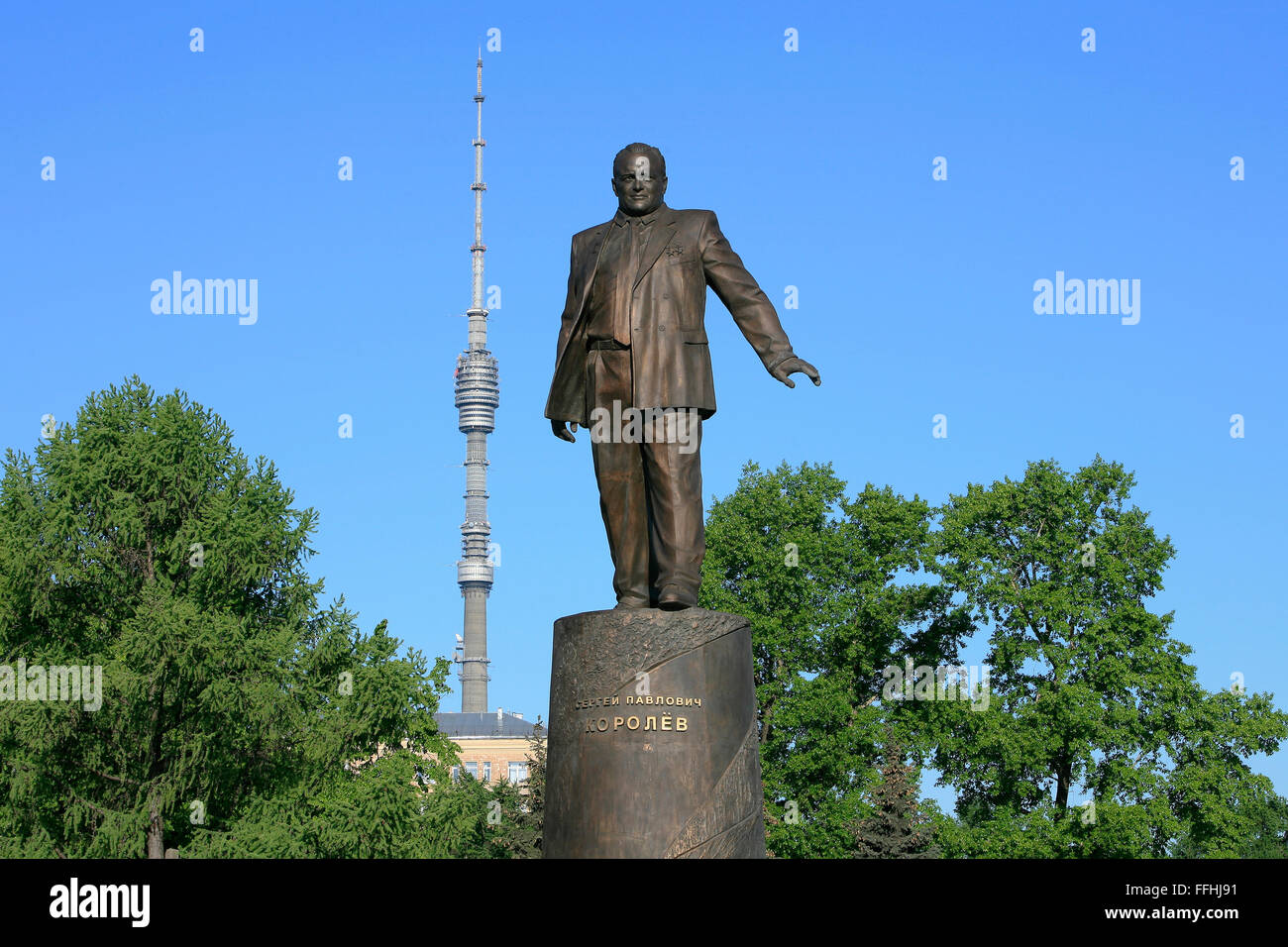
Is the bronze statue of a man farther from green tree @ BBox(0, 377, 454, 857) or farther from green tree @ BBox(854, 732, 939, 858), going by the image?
green tree @ BBox(854, 732, 939, 858)

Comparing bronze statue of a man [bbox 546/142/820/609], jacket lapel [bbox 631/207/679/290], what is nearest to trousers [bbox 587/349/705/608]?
bronze statue of a man [bbox 546/142/820/609]

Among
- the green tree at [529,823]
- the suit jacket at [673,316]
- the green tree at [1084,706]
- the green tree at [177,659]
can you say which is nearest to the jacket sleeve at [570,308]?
the suit jacket at [673,316]

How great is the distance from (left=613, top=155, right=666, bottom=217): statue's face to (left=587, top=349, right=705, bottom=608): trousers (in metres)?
1.19

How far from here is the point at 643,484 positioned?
14.0 m

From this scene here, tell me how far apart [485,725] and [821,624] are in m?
101

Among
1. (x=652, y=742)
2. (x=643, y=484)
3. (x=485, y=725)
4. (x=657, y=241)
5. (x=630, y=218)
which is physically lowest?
(x=485, y=725)

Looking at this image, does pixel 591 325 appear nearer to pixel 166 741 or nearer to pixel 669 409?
pixel 669 409

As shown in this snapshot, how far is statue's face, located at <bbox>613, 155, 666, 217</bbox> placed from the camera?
46.5 feet

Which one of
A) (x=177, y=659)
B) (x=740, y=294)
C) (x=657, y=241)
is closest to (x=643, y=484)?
(x=740, y=294)

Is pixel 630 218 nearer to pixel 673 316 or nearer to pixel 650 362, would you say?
pixel 673 316

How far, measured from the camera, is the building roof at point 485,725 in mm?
140500
